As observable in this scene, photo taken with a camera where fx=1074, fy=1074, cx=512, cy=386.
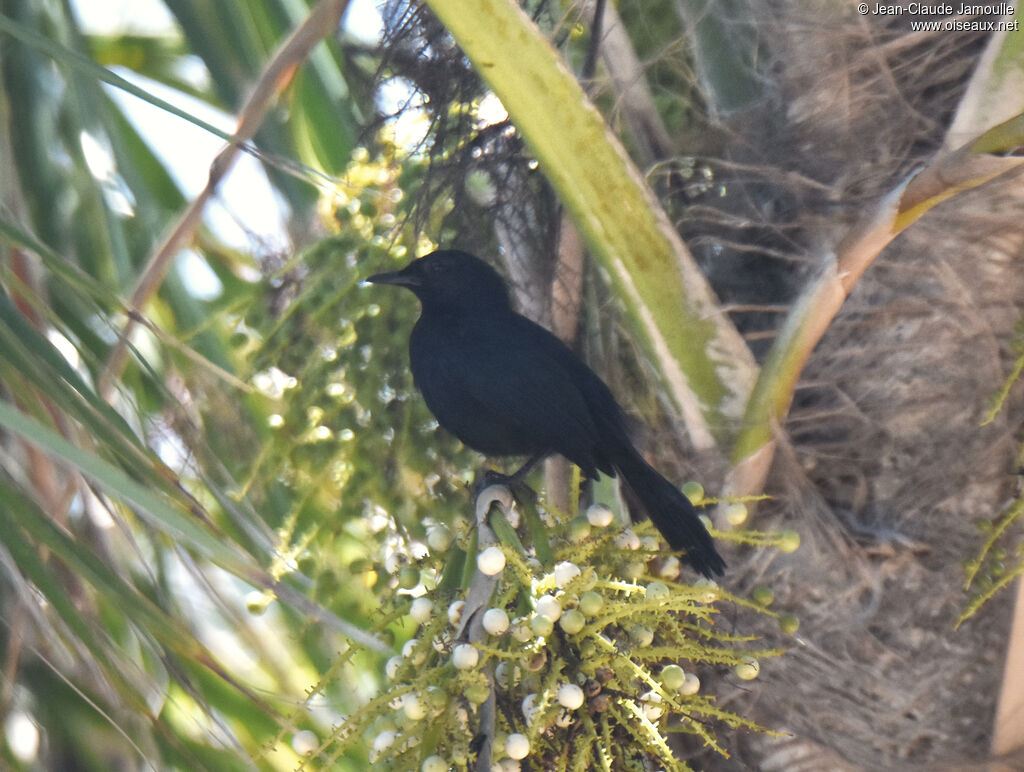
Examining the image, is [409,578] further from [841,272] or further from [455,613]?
[841,272]

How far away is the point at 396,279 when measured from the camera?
6.21 ft

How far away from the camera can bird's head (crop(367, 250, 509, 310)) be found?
76.4 inches

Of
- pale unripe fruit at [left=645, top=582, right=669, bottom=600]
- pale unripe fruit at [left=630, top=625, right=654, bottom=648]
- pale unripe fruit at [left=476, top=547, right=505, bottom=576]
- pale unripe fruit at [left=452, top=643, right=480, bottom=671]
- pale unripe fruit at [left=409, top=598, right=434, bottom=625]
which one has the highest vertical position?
pale unripe fruit at [left=476, top=547, right=505, bottom=576]

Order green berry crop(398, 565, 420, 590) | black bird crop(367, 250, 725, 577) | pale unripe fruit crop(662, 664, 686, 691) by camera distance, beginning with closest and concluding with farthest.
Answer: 1. pale unripe fruit crop(662, 664, 686, 691)
2. green berry crop(398, 565, 420, 590)
3. black bird crop(367, 250, 725, 577)

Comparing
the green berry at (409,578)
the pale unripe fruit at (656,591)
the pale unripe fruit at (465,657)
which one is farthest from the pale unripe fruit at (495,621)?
the green berry at (409,578)

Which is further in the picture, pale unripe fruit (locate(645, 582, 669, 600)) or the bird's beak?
the bird's beak

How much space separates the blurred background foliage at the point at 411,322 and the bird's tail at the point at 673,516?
0.20 feet

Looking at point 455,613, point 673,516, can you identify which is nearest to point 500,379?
point 673,516

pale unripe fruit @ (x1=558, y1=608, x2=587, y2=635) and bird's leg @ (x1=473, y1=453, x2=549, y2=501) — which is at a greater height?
pale unripe fruit @ (x1=558, y1=608, x2=587, y2=635)

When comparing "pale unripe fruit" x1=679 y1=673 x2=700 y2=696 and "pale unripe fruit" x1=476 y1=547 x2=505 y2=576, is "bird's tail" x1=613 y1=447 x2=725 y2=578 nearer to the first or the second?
"pale unripe fruit" x1=679 y1=673 x2=700 y2=696

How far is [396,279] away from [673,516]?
0.70 meters

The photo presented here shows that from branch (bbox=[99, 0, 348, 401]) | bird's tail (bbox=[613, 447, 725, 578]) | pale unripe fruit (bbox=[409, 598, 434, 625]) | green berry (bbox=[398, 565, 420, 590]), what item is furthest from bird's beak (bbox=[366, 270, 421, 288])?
pale unripe fruit (bbox=[409, 598, 434, 625])

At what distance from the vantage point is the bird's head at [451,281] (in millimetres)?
1941

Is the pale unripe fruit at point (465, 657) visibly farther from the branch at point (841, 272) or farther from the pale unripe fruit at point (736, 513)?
the branch at point (841, 272)
